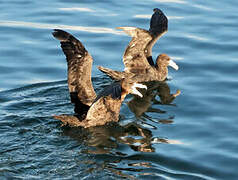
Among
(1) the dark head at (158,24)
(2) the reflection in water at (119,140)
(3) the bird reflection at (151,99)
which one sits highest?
(1) the dark head at (158,24)

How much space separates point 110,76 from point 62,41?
2.45 meters

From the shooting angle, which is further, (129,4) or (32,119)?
(129,4)

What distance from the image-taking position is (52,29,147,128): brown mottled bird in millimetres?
10023

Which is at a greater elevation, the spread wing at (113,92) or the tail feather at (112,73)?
the spread wing at (113,92)

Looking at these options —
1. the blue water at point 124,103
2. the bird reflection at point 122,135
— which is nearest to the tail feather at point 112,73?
the blue water at point 124,103

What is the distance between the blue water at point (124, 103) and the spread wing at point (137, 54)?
48 centimetres

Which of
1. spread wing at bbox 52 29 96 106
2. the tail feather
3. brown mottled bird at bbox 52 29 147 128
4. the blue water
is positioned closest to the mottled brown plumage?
brown mottled bird at bbox 52 29 147 128

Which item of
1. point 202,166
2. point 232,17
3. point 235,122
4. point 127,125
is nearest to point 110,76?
point 127,125

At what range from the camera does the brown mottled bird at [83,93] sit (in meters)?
10.0

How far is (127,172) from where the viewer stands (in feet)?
27.4

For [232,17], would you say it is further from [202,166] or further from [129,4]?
[202,166]

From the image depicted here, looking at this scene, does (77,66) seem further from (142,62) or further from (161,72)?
(161,72)

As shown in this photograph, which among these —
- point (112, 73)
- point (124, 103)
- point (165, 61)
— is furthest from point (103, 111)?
point (165, 61)

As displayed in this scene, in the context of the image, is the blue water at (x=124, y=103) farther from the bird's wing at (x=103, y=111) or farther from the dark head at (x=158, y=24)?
the dark head at (x=158, y=24)
